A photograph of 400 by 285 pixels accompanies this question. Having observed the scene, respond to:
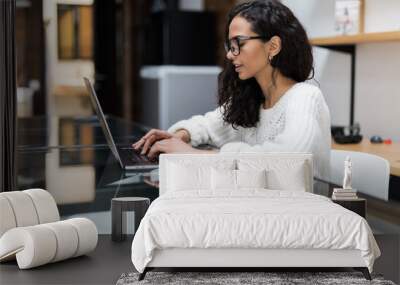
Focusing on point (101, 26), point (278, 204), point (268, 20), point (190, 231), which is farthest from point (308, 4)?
point (101, 26)

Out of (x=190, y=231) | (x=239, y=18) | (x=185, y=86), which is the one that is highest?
(x=239, y=18)

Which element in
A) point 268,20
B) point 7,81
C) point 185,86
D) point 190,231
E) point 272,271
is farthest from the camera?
point 185,86

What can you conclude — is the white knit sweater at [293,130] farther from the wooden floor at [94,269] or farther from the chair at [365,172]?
the wooden floor at [94,269]

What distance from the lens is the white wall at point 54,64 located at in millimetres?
4398

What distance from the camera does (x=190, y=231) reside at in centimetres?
264

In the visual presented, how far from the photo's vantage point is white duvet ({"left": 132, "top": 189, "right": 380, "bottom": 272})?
2.64 meters

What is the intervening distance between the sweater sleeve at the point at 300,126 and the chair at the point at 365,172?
1.12 ft

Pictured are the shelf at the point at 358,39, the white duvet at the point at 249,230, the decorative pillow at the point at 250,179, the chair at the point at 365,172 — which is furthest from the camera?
the shelf at the point at 358,39

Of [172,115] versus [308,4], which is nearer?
[308,4]

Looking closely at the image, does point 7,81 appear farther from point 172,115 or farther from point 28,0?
point 172,115

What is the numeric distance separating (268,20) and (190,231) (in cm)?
118

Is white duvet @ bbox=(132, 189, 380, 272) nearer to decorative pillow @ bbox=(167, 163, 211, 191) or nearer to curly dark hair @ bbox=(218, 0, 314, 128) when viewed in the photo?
decorative pillow @ bbox=(167, 163, 211, 191)

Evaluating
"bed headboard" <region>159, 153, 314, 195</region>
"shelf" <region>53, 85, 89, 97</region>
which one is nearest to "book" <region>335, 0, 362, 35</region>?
"bed headboard" <region>159, 153, 314, 195</region>

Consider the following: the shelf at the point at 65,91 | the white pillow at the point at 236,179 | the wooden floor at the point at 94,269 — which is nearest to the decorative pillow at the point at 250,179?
the white pillow at the point at 236,179
